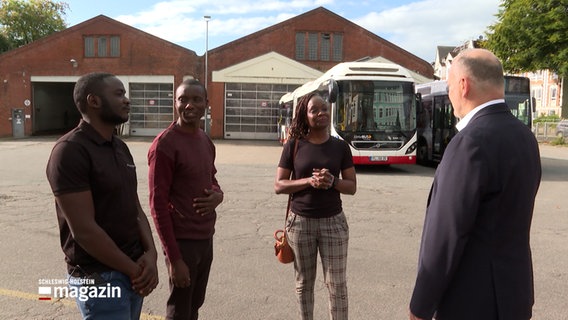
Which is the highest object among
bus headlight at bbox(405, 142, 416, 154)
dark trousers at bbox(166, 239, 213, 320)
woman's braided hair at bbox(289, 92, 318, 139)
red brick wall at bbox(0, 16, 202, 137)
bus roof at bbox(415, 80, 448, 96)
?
red brick wall at bbox(0, 16, 202, 137)

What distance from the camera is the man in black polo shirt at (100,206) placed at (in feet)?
7.02

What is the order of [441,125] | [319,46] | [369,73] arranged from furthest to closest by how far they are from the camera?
[319,46] < [441,125] < [369,73]

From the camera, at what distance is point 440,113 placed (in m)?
16.1

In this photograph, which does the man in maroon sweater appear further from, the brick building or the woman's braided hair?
the brick building

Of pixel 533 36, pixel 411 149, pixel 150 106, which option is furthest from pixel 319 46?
pixel 411 149

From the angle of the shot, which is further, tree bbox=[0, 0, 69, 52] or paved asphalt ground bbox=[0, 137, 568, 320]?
tree bbox=[0, 0, 69, 52]

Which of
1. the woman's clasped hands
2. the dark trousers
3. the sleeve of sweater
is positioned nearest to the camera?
the sleeve of sweater

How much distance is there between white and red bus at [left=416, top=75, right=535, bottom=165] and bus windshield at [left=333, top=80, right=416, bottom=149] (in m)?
0.74

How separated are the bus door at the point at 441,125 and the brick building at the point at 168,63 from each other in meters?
16.3

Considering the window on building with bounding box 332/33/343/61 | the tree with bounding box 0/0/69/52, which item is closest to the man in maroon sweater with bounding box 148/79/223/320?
the window on building with bounding box 332/33/343/61

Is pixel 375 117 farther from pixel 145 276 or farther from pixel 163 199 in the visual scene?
pixel 145 276

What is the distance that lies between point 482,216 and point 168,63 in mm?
32897

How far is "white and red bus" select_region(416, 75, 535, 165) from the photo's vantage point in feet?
48.6

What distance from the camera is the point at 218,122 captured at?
33.2 metres
